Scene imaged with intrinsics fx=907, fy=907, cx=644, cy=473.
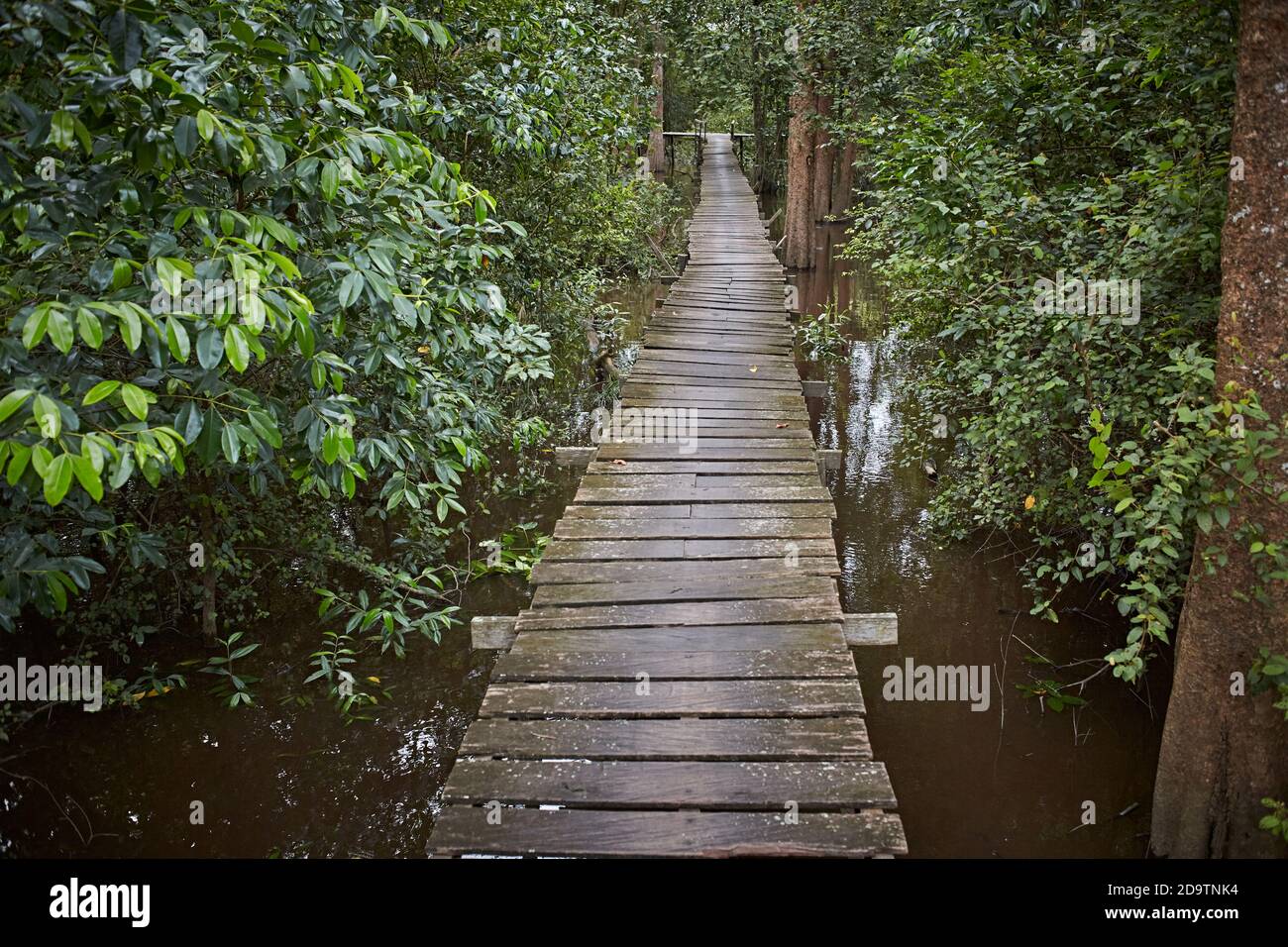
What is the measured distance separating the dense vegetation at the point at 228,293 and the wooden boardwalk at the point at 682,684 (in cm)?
76

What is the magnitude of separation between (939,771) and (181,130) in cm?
425

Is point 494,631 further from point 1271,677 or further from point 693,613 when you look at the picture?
point 1271,677

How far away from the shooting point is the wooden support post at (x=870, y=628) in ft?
12.1

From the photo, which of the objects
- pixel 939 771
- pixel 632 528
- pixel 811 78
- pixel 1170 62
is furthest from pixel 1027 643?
pixel 811 78

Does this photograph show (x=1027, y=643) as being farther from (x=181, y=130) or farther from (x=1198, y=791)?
(x=181, y=130)

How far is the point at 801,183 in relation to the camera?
12.9 m

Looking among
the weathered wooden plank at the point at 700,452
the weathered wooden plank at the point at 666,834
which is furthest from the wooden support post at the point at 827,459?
the weathered wooden plank at the point at 666,834

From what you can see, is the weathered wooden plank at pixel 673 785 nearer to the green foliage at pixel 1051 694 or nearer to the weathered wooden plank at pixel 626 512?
the weathered wooden plank at pixel 626 512

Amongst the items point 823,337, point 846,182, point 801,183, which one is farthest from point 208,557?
point 846,182

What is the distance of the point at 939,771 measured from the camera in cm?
459
